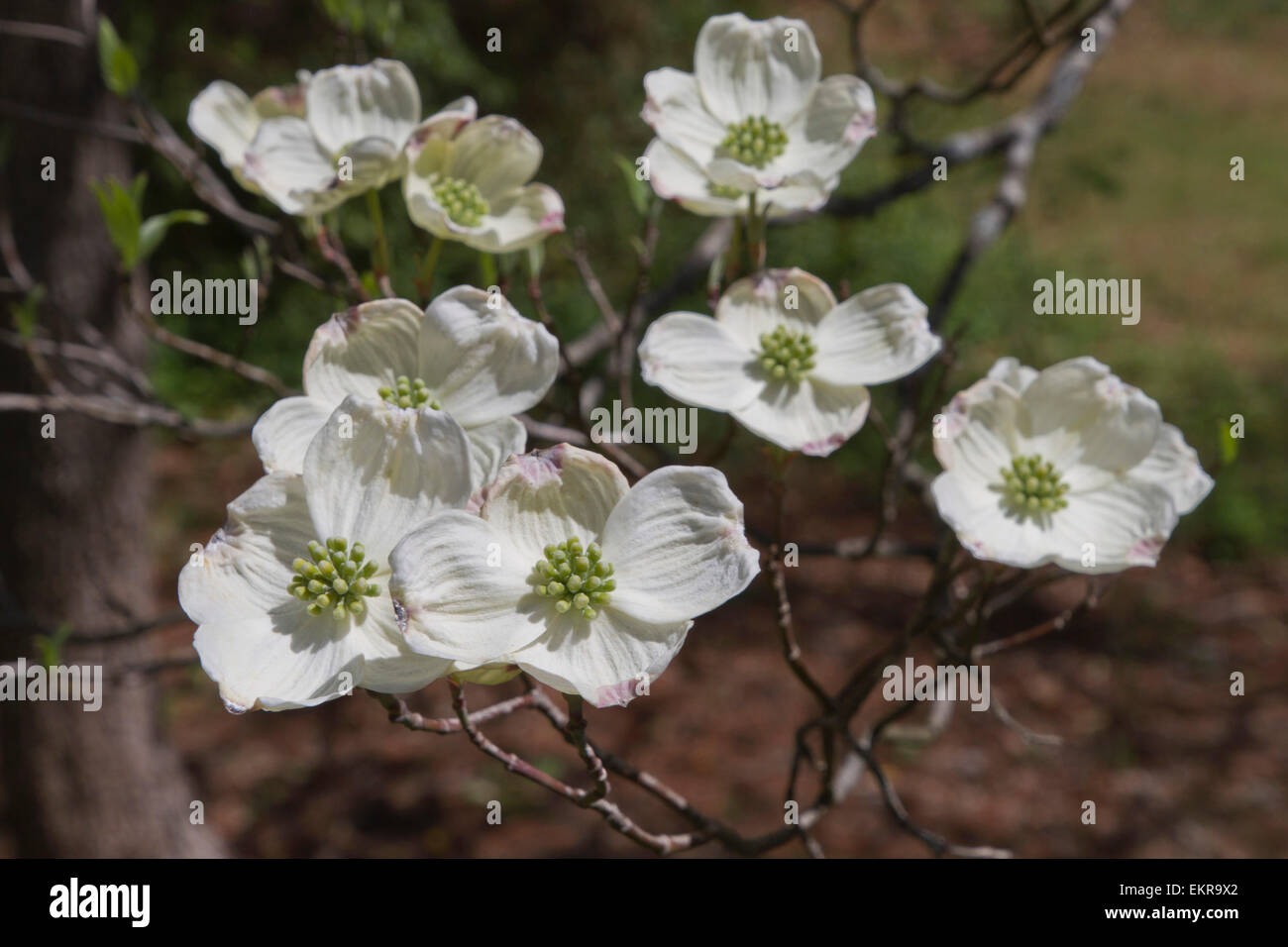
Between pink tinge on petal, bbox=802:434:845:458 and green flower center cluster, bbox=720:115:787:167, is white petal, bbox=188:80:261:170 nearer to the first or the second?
green flower center cluster, bbox=720:115:787:167

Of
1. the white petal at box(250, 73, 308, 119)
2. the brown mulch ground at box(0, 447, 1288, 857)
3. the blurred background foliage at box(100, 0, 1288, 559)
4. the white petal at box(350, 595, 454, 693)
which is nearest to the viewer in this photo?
the white petal at box(350, 595, 454, 693)

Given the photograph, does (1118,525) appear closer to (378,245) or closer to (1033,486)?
(1033,486)

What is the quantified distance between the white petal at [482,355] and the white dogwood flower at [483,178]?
16 cm

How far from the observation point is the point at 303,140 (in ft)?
3.53

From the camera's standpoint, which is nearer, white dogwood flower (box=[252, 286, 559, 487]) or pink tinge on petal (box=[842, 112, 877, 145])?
white dogwood flower (box=[252, 286, 559, 487])

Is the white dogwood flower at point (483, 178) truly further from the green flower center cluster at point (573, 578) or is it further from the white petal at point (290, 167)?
the green flower center cluster at point (573, 578)

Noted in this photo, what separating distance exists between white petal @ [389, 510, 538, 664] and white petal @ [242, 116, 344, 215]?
41cm

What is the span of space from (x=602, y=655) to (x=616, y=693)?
0.04m

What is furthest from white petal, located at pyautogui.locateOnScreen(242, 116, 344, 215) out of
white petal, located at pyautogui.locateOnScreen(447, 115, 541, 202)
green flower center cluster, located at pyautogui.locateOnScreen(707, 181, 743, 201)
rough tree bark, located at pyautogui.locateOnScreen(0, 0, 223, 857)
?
rough tree bark, located at pyautogui.locateOnScreen(0, 0, 223, 857)

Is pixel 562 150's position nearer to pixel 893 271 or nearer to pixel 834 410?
pixel 893 271

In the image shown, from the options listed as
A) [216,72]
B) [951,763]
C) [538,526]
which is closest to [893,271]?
[951,763]

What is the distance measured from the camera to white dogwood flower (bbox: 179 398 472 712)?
0.74 m

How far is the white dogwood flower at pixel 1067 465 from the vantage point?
914 mm

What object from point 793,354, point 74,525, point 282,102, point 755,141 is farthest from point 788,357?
point 74,525
